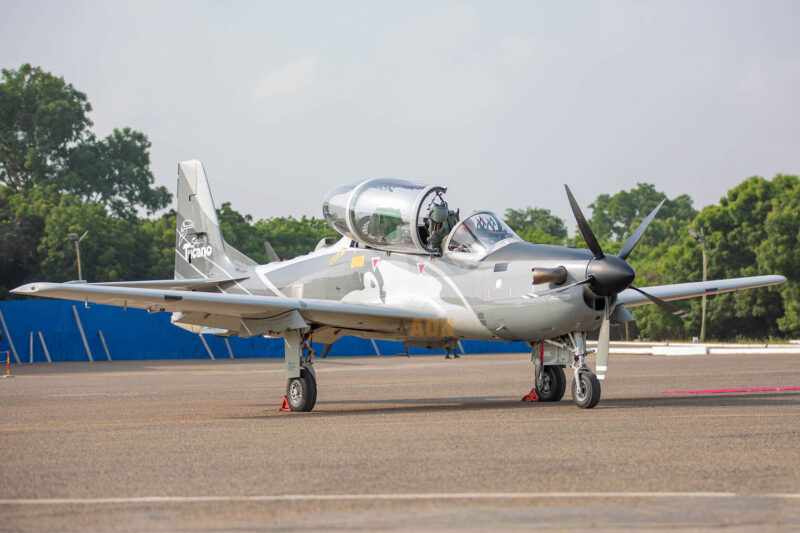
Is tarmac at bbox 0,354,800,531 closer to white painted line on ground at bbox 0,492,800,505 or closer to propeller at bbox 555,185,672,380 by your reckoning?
white painted line on ground at bbox 0,492,800,505

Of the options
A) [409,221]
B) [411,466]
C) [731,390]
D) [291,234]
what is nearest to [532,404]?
[409,221]

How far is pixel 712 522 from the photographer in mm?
6891

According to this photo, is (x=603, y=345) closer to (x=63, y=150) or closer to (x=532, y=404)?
(x=532, y=404)

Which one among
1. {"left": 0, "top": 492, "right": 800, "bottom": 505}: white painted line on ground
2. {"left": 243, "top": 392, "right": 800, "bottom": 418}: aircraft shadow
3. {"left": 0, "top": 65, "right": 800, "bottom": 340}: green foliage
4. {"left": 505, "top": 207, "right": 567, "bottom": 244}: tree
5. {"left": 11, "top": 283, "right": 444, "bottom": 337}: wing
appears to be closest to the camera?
{"left": 0, "top": 492, "right": 800, "bottom": 505}: white painted line on ground

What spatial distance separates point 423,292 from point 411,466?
827 cm

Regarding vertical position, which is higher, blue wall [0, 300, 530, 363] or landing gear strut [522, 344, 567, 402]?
blue wall [0, 300, 530, 363]

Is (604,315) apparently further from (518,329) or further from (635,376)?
(635,376)

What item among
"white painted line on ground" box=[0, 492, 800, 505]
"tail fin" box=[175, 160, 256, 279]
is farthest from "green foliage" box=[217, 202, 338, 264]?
"white painted line on ground" box=[0, 492, 800, 505]

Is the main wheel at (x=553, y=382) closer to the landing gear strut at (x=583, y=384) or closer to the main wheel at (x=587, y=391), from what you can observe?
the landing gear strut at (x=583, y=384)

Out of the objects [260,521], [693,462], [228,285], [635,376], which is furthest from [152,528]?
[635,376]

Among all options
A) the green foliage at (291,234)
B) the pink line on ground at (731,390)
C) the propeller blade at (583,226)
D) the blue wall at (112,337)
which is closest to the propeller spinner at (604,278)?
the propeller blade at (583,226)

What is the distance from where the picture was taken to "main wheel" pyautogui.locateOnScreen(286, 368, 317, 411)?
17.7 metres

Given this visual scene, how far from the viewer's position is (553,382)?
1827 cm

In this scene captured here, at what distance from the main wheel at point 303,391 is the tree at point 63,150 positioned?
310 feet
